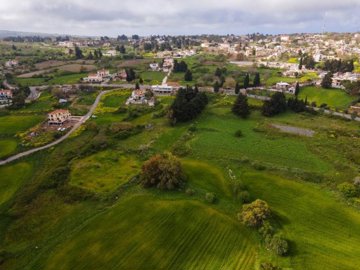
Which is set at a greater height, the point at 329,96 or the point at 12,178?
the point at 329,96

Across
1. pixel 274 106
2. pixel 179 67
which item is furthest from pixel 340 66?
pixel 274 106

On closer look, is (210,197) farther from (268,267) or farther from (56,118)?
(56,118)

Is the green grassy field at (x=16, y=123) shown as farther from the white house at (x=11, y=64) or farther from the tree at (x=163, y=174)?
the white house at (x=11, y=64)

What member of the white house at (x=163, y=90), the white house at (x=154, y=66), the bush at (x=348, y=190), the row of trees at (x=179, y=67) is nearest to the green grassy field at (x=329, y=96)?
the white house at (x=163, y=90)

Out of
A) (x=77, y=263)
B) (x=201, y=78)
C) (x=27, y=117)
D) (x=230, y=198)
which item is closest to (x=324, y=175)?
(x=230, y=198)

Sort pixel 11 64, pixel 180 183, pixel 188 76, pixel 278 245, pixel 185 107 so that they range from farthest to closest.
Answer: pixel 11 64 → pixel 188 76 → pixel 185 107 → pixel 180 183 → pixel 278 245

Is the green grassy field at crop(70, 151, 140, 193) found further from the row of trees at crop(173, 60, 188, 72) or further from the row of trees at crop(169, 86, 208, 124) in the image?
the row of trees at crop(173, 60, 188, 72)

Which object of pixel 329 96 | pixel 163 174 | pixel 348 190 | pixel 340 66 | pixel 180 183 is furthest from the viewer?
pixel 340 66

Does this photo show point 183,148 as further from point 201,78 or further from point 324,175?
point 201,78
